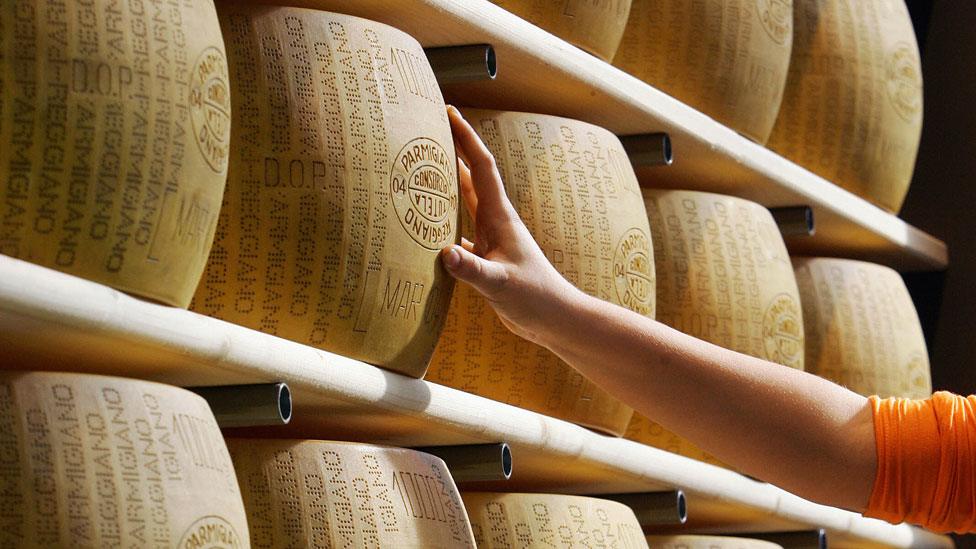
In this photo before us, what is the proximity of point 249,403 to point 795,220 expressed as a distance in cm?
83

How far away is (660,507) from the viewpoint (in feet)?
4.08

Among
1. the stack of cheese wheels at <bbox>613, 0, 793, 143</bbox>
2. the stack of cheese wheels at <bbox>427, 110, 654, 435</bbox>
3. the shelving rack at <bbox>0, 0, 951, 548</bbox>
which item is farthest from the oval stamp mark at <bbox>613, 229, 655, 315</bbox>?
the stack of cheese wheels at <bbox>613, 0, 793, 143</bbox>

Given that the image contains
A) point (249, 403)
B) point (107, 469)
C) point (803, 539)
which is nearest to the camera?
point (107, 469)

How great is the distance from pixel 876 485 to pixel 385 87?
0.42 metres

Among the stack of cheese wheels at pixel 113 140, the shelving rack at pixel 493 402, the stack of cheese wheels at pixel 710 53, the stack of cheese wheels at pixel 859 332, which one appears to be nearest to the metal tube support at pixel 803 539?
the shelving rack at pixel 493 402

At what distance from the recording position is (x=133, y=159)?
730 mm

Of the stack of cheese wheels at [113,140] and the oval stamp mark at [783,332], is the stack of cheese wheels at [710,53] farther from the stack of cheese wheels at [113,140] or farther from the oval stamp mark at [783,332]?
the stack of cheese wheels at [113,140]

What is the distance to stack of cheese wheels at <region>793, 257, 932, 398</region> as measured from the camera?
1525mm

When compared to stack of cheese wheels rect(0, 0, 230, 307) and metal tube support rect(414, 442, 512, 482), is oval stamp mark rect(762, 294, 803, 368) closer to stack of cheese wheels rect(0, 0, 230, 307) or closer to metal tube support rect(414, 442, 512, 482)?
metal tube support rect(414, 442, 512, 482)

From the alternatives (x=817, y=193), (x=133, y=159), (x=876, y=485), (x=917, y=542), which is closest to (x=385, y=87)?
(x=133, y=159)

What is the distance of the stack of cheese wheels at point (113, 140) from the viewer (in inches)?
27.5

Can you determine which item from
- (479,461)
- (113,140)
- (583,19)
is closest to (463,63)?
(583,19)

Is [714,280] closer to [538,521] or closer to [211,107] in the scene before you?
[538,521]

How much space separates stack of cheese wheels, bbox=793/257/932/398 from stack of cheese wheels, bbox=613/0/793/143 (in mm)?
251
